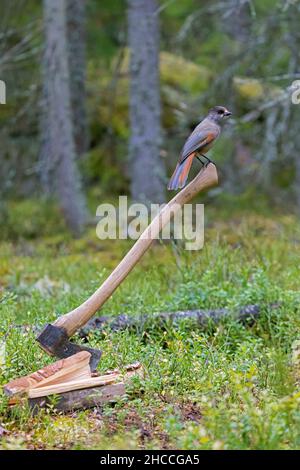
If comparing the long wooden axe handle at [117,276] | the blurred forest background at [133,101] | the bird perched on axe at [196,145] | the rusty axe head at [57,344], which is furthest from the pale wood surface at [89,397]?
the blurred forest background at [133,101]

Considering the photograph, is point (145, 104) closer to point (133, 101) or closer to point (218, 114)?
point (133, 101)

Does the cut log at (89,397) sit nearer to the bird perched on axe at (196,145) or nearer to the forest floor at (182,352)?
the forest floor at (182,352)

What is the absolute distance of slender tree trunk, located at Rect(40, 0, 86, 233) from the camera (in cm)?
1116

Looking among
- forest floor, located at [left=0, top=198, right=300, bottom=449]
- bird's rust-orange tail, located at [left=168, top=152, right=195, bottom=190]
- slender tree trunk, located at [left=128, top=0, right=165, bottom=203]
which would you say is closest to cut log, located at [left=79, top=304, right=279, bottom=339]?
forest floor, located at [left=0, top=198, right=300, bottom=449]

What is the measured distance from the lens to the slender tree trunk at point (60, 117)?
1116 centimetres

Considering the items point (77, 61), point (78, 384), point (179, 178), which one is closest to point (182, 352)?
point (78, 384)

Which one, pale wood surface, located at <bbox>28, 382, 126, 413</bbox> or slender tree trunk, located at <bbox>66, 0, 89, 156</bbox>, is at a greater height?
slender tree trunk, located at <bbox>66, 0, 89, 156</bbox>

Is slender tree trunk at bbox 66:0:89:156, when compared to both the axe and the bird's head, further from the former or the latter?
the axe

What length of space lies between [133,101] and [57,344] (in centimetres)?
736

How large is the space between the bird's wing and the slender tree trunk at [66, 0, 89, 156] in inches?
370

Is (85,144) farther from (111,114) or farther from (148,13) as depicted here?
(148,13)

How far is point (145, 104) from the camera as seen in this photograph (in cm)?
1132

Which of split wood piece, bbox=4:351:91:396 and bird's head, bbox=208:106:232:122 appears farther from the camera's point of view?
bird's head, bbox=208:106:232:122
